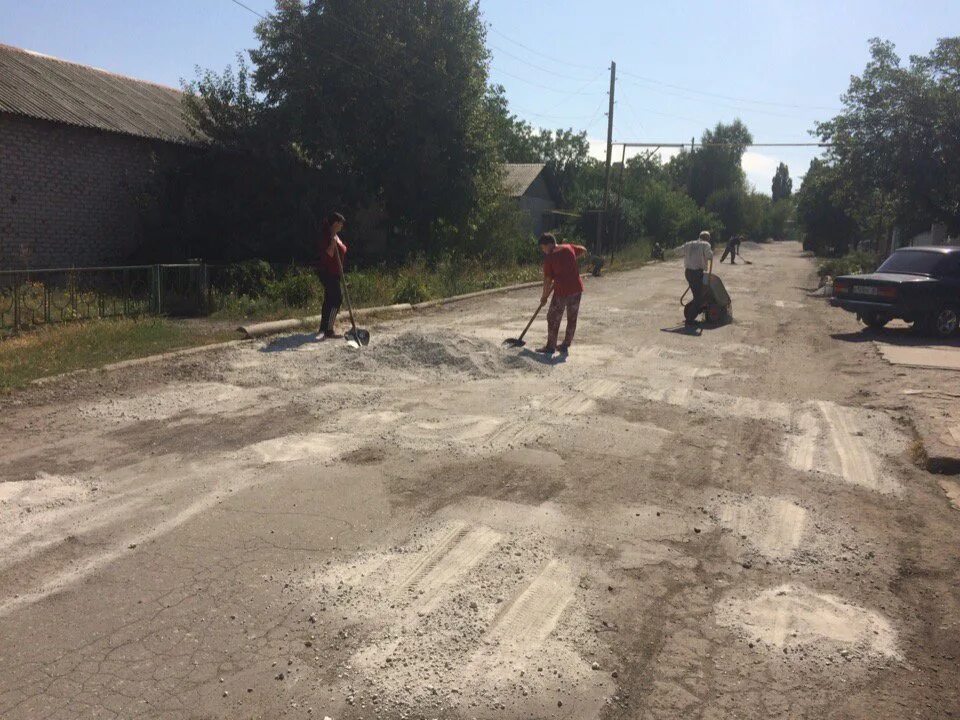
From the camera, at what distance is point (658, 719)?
294 cm

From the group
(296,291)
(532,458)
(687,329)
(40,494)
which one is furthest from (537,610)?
(296,291)

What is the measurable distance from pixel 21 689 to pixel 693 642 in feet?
8.87

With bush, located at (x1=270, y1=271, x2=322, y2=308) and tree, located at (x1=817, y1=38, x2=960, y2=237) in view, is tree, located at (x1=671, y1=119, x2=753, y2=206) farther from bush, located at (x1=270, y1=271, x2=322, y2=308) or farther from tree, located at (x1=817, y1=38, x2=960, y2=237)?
bush, located at (x1=270, y1=271, x2=322, y2=308)

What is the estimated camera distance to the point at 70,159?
16250mm

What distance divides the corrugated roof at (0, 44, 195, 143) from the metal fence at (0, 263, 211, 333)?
5.18 meters

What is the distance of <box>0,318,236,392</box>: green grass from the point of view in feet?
27.7

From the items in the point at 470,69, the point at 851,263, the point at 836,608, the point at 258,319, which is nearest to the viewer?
the point at 836,608

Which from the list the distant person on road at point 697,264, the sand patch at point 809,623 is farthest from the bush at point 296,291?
the sand patch at point 809,623

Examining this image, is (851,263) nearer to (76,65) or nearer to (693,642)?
(76,65)

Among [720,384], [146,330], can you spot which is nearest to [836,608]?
[720,384]

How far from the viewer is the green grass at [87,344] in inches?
332

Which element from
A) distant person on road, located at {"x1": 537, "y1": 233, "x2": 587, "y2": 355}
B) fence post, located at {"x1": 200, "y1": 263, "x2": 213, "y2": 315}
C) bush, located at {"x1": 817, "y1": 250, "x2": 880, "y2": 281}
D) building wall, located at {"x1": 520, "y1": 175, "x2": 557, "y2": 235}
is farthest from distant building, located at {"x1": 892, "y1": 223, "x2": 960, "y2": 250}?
fence post, located at {"x1": 200, "y1": 263, "x2": 213, "y2": 315}

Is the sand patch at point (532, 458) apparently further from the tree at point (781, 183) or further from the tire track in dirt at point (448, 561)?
the tree at point (781, 183)

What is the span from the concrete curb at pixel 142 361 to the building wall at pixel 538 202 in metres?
33.1
